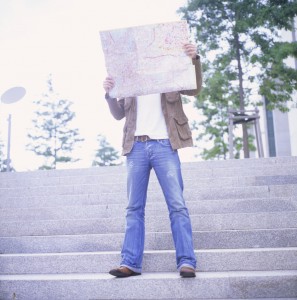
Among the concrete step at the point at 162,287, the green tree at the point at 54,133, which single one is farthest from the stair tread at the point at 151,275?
the green tree at the point at 54,133

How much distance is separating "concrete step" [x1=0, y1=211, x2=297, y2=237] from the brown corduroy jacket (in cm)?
125

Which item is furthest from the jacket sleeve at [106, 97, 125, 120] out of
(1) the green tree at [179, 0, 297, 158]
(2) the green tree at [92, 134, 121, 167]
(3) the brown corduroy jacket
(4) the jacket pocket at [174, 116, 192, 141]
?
(2) the green tree at [92, 134, 121, 167]

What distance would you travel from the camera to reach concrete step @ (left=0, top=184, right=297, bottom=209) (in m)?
4.91

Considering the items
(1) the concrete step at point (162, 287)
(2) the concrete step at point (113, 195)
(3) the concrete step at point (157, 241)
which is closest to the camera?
(1) the concrete step at point (162, 287)

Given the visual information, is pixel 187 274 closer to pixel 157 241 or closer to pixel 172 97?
pixel 157 241

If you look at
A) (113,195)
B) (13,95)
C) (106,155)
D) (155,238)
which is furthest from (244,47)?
(106,155)

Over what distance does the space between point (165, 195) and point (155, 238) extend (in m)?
0.87

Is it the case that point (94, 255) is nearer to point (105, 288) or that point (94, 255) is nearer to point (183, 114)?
point (105, 288)

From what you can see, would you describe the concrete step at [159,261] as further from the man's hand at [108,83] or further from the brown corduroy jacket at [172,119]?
the man's hand at [108,83]

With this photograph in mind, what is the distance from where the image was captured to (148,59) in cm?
308

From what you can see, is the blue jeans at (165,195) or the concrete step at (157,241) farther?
the concrete step at (157,241)

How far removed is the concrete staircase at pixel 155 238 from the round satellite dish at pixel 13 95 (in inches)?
131

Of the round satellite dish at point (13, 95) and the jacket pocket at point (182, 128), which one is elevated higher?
the round satellite dish at point (13, 95)

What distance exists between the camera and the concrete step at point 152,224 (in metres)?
3.97
